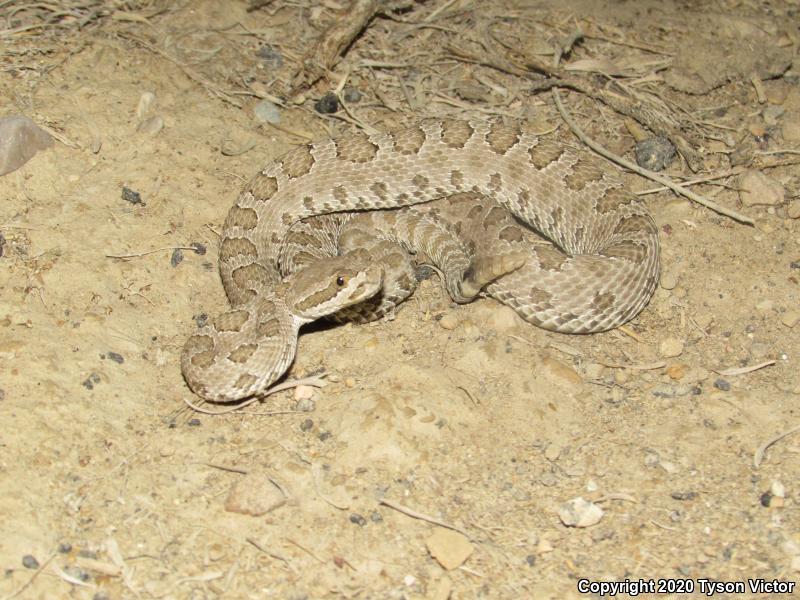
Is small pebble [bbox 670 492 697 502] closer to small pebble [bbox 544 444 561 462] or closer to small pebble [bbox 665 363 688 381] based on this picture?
small pebble [bbox 544 444 561 462]

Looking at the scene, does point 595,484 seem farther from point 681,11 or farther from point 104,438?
point 681,11

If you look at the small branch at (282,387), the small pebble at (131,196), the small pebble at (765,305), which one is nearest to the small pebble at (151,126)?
the small pebble at (131,196)

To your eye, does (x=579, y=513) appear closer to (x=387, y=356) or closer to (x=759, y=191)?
(x=387, y=356)

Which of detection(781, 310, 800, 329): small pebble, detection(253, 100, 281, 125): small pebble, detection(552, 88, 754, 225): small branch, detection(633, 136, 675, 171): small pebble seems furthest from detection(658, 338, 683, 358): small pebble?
detection(253, 100, 281, 125): small pebble

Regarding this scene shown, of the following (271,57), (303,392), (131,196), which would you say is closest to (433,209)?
(303,392)

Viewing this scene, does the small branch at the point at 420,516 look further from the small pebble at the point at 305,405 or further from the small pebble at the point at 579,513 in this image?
the small pebble at the point at 305,405

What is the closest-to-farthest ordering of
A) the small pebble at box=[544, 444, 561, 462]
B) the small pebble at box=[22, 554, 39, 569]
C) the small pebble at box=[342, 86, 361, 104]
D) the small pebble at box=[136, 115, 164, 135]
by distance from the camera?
1. the small pebble at box=[22, 554, 39, 569]
2. the small pebble at box=[544, 444, 561, 462]
3. the small pebble at box=[136, 115, 164, 135]
4. the small pebble at box=[342, 86, 361, 104]
